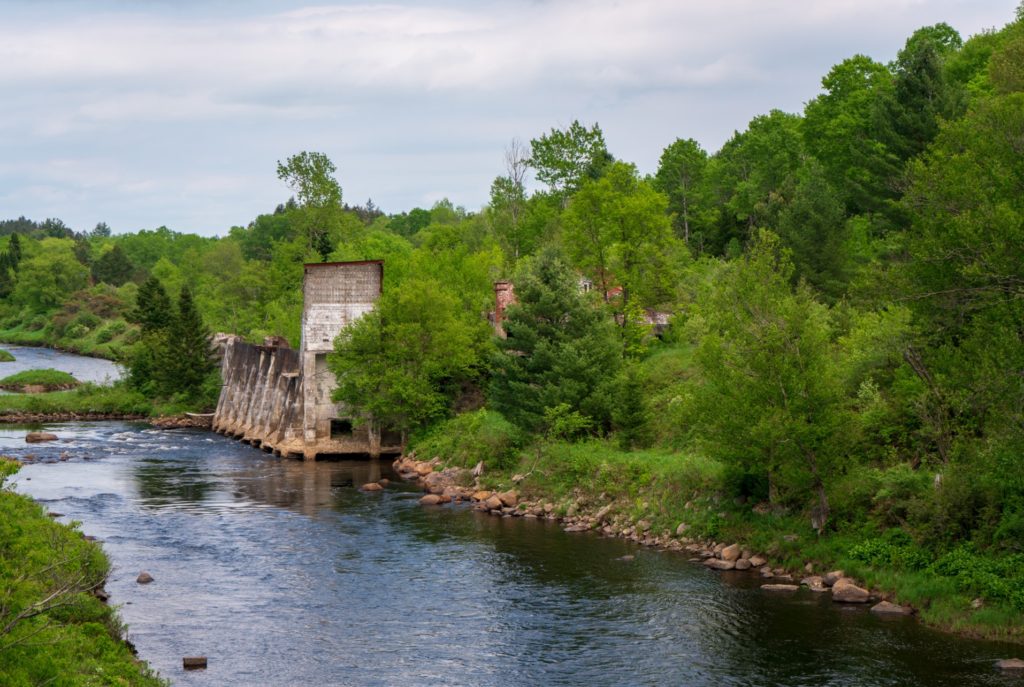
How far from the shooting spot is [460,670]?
32625 mm

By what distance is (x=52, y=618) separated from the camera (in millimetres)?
28719

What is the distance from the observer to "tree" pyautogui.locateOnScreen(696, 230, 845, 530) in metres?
42.0

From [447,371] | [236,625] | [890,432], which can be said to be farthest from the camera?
[447,371]

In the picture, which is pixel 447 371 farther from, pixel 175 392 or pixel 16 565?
pixel 16 565

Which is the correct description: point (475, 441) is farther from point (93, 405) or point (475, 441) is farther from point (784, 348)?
point (93, 405)

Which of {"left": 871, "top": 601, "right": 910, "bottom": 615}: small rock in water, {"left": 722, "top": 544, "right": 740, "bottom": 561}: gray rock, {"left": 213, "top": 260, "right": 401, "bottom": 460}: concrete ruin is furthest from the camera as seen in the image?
{"left": 213, "top": 260, "right": 401, "bottom": 460}: concrete ruin

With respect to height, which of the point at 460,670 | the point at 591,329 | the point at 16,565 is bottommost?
the point at 460,670

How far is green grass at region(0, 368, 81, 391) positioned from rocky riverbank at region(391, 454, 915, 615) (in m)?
59.1

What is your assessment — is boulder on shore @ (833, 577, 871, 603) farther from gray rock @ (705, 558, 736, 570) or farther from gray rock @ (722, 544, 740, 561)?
gray rock @ (722, 544, 740, 561)

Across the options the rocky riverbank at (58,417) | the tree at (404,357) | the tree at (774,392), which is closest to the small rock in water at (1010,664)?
the tree at (774,392)

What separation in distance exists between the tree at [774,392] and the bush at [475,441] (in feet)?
58.7

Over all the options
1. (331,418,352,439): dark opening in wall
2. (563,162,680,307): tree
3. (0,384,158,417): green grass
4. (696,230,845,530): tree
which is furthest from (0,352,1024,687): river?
(0,384,158,417): green grass

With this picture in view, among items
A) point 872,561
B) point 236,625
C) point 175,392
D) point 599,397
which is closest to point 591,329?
point 599,397

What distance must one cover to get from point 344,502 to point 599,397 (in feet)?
49.5
